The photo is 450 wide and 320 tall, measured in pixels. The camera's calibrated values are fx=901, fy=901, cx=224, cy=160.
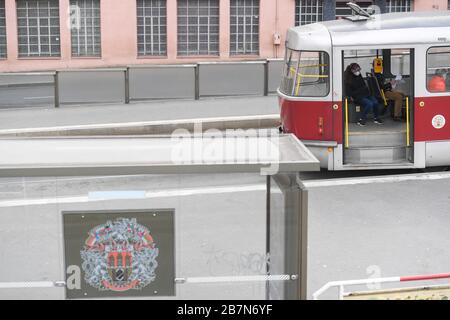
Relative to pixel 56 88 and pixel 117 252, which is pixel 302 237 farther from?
pixel 56 88

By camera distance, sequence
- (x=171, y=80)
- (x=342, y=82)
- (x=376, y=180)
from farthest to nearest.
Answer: (x=171, y=80) → (x=376, y=180) → (x=342, y=82)

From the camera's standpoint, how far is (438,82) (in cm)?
1383

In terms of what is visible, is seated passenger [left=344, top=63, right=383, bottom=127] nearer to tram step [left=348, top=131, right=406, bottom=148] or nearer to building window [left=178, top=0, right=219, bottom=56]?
Result: tram step [left=348, top=131, right=406, bottom=148]

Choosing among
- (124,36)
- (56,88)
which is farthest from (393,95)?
(124,36)

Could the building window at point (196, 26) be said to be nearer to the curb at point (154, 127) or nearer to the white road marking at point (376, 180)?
the curb at point (154, 127)

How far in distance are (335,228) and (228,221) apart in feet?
14.6

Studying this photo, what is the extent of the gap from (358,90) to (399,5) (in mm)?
21384

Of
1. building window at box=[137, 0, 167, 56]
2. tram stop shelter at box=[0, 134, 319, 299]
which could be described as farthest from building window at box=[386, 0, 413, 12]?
tram stop shelter at box=[0, 134, 319, 299]

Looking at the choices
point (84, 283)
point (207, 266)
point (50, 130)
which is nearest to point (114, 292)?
point (84, 283)

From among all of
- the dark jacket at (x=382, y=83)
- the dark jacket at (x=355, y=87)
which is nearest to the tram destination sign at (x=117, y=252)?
the dark jacket at (x=355, y=87)

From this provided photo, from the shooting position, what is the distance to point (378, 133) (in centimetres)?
1403

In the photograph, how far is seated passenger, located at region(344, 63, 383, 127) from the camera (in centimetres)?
1448

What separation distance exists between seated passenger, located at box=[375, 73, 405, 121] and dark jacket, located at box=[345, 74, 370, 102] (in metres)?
0.61

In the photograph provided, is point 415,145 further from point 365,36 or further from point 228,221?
point 228,221
